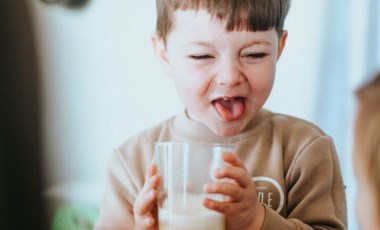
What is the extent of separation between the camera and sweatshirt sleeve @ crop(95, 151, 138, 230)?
0.70 metres

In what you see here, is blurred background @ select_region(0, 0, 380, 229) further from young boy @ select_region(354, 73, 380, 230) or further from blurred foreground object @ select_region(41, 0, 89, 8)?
young boy @ select_region(354, 73, 380, 230)

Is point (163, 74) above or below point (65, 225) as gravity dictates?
above

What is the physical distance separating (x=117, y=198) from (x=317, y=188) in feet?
0.79

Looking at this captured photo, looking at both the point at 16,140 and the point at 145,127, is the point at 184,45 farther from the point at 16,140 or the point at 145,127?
the point at 16,140

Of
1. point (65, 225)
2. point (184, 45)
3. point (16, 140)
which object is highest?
point (184, 45)

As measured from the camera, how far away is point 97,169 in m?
0.74

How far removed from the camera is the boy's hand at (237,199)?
0.57 metres

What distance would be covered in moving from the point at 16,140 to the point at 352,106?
0.43 metres

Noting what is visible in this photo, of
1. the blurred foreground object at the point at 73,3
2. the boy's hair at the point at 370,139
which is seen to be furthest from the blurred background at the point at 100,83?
the boy's hair at the point at 370,139

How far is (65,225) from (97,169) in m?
0.09

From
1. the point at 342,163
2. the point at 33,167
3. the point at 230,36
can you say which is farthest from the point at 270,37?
the point at 33,167

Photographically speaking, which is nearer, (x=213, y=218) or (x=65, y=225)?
(x=213, y=218)

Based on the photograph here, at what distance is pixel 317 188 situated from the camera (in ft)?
2.21

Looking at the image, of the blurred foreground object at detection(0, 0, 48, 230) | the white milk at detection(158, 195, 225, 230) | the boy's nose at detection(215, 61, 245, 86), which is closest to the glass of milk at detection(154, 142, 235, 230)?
the white milk at detection(158, 195, 225, 230)
